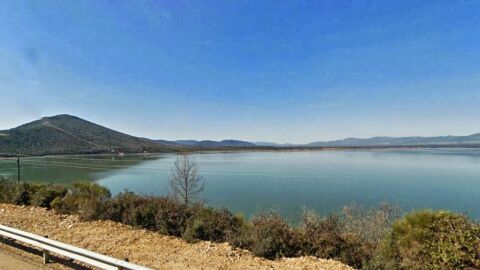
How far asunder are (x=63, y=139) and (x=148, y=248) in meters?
120

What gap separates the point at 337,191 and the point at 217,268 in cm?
3215

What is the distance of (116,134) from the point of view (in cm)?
13712

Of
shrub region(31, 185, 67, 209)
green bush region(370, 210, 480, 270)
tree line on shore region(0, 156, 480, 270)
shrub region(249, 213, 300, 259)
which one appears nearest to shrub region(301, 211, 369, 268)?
tree line on shore region(0, 156, 480, 270)

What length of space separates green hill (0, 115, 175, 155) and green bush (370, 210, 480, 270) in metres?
101

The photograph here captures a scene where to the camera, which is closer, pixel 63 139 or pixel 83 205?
pixel 83 205

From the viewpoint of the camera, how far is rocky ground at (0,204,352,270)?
564cm

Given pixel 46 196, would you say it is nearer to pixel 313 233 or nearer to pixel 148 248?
pixel 148 248

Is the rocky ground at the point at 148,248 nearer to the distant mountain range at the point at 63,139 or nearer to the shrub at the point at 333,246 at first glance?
the shrub at the point at 333,246

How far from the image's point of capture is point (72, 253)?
18.2 feet

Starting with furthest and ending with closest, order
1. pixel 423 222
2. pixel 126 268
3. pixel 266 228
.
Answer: pixel 266 228 < pixel 423 222 < pixel 126 268

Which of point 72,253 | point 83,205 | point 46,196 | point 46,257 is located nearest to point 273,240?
point 72,253

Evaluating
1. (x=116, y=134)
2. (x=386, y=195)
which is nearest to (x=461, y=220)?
(x=386, y=195)

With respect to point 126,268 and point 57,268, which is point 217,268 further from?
point 57,268

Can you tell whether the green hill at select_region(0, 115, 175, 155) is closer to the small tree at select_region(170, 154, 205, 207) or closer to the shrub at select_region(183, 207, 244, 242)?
the small tree at select_region(170, 154, 205, 207)
